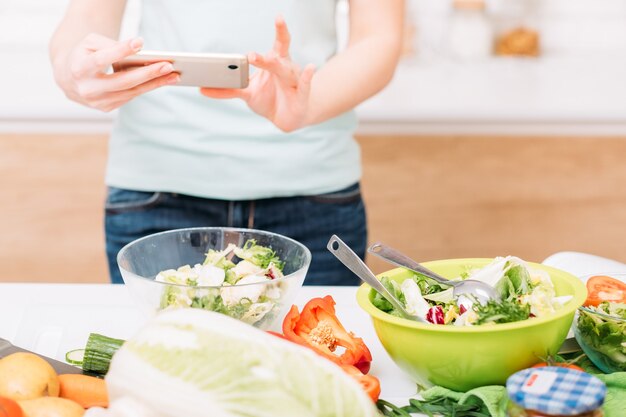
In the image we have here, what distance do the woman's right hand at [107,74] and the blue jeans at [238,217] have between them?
0.27 m

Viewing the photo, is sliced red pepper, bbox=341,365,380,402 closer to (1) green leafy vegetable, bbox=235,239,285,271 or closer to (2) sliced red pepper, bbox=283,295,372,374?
(2) sliced red pepper, bbox=283,295,372,374

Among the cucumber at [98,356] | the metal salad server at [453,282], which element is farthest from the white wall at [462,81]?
the cucumber at [98,356]

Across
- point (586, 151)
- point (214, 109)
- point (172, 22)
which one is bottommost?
point (586, 151)

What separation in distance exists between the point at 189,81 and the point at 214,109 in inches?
11.5

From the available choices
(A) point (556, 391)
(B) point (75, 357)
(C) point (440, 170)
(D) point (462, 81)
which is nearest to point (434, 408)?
(A) point (556, 391)

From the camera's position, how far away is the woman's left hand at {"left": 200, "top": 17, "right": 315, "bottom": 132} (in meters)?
1.16

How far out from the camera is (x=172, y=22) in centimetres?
145

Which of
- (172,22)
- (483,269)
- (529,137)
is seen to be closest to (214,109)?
(172,22)

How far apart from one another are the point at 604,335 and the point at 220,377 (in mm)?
421

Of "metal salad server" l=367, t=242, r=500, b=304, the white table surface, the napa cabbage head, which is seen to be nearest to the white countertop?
the white table surface

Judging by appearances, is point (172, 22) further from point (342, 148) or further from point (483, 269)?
point (483, 269)

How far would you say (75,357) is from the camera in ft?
3.17

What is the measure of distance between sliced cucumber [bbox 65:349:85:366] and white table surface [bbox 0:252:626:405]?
0.10ft

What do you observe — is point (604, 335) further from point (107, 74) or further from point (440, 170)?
point (440, 170)
